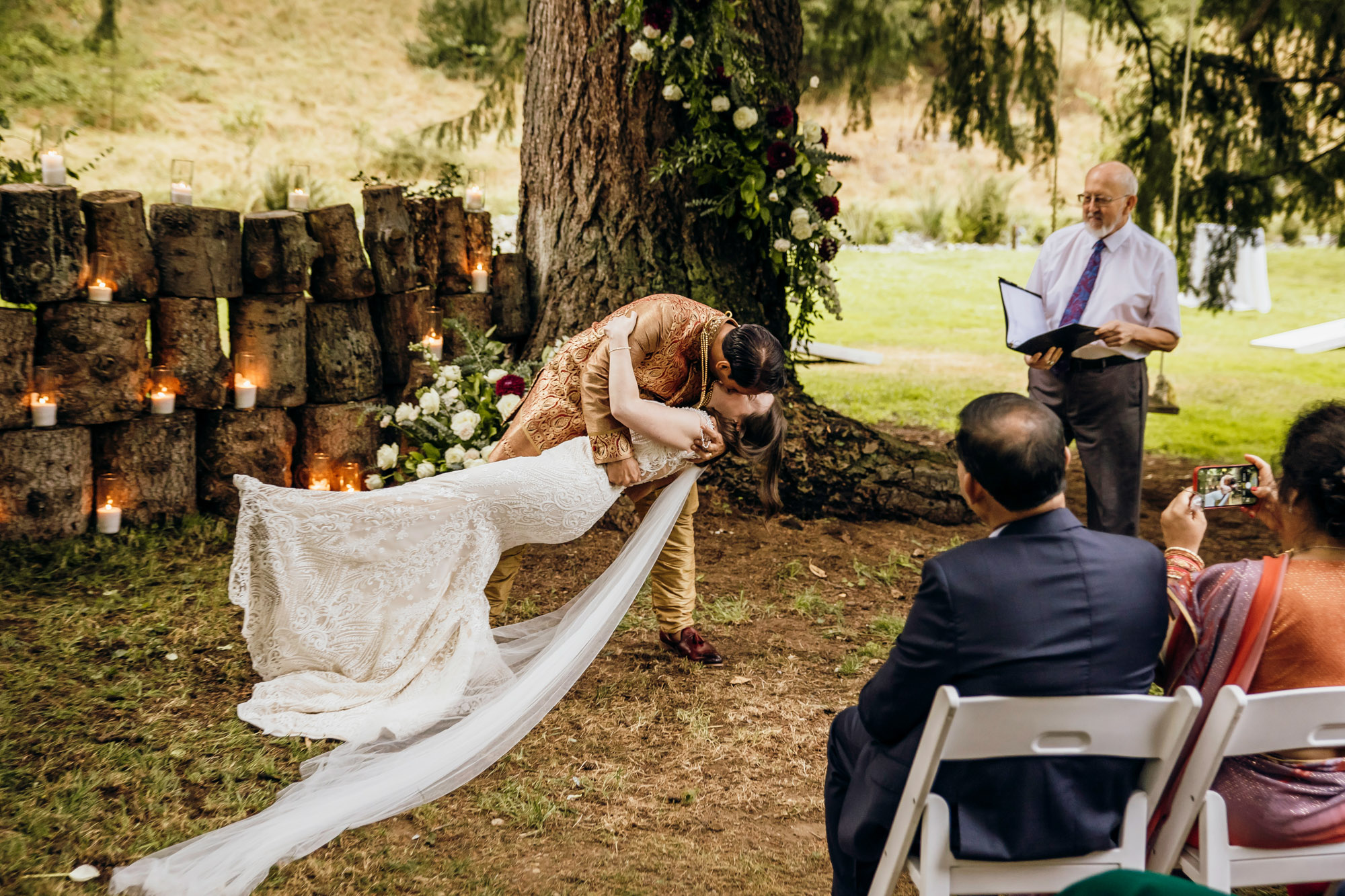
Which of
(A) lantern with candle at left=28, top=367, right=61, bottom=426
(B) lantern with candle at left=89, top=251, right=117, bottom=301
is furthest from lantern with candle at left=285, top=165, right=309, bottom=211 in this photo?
(A) lantern with candle at left=28, top=367, right=61, bottom=426

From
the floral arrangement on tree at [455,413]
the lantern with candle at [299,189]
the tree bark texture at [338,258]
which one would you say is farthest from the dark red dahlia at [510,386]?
the lantern with candle at [299,189]

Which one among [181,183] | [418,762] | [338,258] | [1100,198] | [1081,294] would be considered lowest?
[418,762]

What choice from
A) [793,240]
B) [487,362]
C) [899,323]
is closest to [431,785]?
[487,362]

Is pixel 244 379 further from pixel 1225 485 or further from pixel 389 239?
pixel 1225 485

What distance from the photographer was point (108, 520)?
4.88 m

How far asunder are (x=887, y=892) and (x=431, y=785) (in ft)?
5.03

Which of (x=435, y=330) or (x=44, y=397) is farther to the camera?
(x=435, y=330)

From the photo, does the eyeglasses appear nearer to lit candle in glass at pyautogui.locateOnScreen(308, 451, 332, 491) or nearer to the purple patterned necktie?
the purple patterned necktie

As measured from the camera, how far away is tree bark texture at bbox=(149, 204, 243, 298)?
191 inches

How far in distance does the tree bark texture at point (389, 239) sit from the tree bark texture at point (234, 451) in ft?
2.99

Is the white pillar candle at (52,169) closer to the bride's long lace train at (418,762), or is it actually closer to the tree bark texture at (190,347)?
the tree bark texture at (190,347)

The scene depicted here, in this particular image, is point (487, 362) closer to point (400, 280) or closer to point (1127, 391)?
point (400, 280)

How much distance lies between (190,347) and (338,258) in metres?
0.86

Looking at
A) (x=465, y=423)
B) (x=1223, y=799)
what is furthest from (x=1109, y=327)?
(x=465, y=423)
